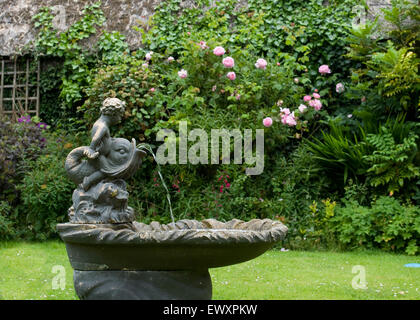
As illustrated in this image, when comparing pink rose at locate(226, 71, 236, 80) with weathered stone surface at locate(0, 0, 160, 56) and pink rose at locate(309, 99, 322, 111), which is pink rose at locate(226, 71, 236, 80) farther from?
weathered stone surface at locate(0, 0, 160, 56)

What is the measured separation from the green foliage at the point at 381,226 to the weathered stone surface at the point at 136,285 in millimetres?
3526

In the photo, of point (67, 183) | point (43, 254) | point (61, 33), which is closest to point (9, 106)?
point (61, 33)

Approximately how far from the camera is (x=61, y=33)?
9.13m

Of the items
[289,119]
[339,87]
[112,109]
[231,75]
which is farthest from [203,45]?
[112,109]

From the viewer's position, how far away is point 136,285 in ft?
11.2

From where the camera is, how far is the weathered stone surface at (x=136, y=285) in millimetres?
3404

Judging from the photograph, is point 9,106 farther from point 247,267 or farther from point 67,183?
point 247,267

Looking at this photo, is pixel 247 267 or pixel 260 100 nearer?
pixel 247 267

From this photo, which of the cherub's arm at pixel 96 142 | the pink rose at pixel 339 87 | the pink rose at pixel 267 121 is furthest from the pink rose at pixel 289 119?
the cherub's arm at pixel 96 142

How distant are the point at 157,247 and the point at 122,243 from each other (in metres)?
0.21

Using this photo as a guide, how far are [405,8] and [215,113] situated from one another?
2893 mm

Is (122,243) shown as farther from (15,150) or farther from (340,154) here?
(15,150)

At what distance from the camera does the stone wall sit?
9195 mm
